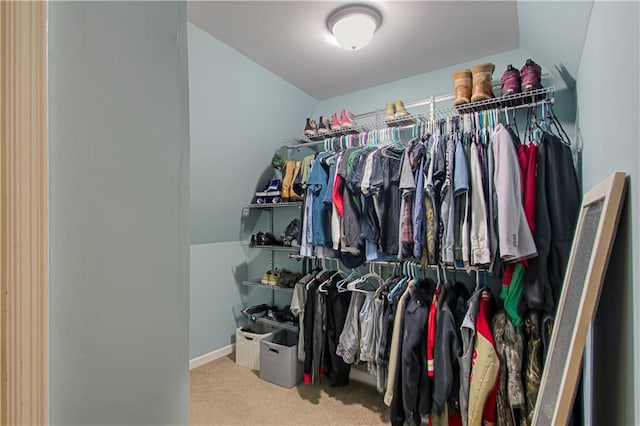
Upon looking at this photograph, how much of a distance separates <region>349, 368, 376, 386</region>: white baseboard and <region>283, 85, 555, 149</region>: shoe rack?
1.89 m

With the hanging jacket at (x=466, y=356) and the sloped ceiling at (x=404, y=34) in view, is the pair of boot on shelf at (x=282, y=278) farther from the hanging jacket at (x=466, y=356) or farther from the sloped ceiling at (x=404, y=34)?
the sloped ceiling at (x=404, y=34)

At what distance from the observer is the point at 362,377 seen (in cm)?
259

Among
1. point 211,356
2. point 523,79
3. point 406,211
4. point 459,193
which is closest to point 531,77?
point 523,79

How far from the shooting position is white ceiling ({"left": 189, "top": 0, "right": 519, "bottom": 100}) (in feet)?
5.90

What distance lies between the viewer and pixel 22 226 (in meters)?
0.39

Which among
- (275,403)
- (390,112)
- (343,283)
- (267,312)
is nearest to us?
(275,403)

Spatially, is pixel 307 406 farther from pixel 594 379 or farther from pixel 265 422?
pixel 594 379

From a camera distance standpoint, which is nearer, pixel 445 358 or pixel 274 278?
pixel 445 358

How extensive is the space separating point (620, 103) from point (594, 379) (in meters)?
0.74

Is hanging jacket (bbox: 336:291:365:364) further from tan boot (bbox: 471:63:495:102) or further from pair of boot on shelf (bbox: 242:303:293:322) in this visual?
tan boot (bbox: 471:63:495:102)

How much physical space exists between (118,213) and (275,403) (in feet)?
7.18

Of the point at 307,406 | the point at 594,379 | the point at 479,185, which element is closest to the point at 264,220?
the point at 307,406

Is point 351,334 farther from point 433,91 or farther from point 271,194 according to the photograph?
point 433,91

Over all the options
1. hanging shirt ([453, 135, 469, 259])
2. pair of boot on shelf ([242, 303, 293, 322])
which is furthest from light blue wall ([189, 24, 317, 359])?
hanging shirt ([453, 135, 469, 259])
